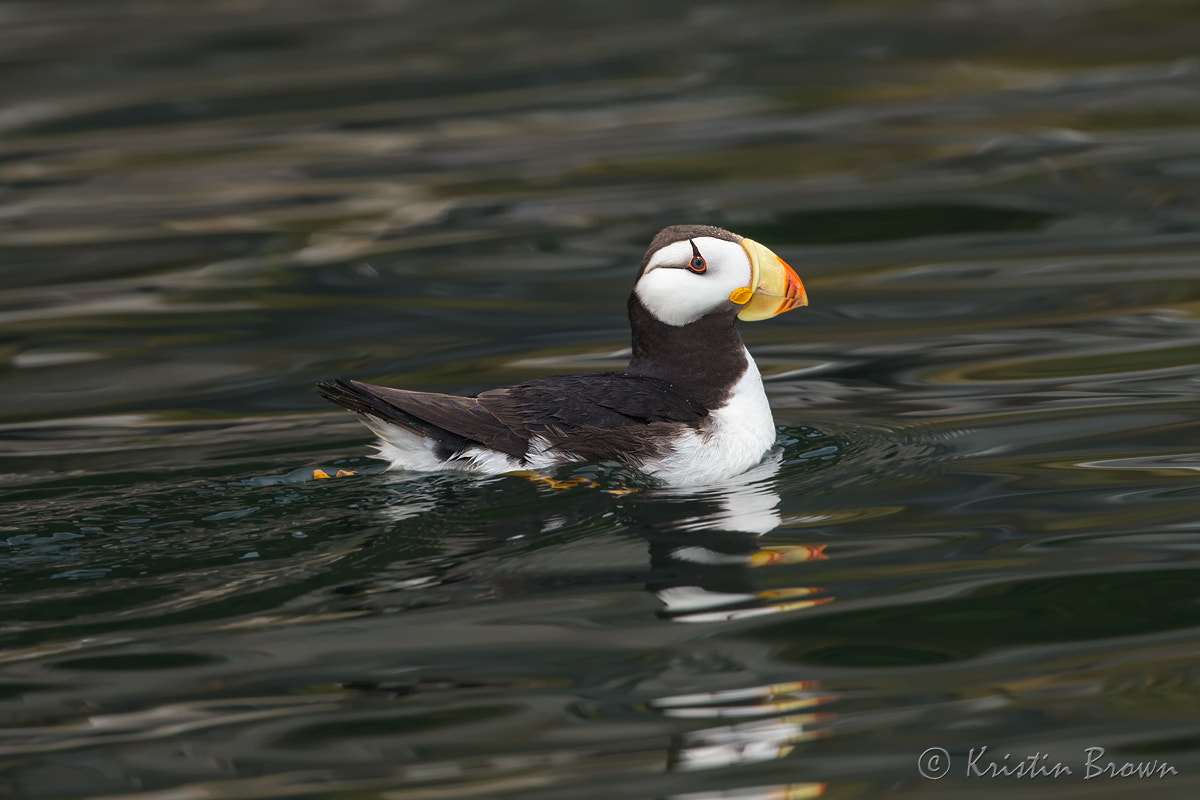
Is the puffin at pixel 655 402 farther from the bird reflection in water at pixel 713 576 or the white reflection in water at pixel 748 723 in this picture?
the white reflection in water at pixel 748 723

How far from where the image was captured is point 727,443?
5.74 meters

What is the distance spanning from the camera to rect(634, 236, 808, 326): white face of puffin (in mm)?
5781

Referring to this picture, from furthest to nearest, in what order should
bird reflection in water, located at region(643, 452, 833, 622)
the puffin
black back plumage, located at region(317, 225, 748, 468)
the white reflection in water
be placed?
the puffin → black back plumage, located at region(317, 225, 748, 468) → bird reflection in water, located at region(643, 452, 833, 622) → the white reflection in water

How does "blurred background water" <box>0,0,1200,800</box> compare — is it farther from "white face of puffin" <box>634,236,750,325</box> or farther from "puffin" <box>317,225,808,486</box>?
"white face of puffin" <box>634,236,750,325</box>

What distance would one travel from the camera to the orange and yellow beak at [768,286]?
5.82 m

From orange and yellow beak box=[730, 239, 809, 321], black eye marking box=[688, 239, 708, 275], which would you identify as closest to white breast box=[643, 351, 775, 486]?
orange and yellow beak box=[730, 239, 809, 321]

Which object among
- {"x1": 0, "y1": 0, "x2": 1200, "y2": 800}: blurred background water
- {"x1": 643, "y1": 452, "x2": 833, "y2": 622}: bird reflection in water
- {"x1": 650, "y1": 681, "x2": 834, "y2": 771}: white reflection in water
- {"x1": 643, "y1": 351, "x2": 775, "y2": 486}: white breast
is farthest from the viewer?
{"x1": 643, "y1": 351, "x2": 775, "y2": 486}: white breast

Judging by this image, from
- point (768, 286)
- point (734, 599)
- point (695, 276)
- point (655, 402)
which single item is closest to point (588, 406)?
point (655, 402)

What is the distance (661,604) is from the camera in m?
4.56

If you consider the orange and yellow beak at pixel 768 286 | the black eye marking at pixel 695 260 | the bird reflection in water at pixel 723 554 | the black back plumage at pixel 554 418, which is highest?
the black eye marking at pixel 695 260

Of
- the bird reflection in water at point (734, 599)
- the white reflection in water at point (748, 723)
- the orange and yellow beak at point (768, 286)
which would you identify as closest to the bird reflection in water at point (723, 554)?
the bird reflection in water at point (734, 599)

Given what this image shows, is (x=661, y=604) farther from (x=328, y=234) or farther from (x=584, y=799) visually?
(x=328, y=234)

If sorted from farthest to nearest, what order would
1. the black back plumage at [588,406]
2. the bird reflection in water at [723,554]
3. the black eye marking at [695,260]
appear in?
the black eye marking at [695,260], the black back plumage at [588,406], the bird reflection in water at [723,554]

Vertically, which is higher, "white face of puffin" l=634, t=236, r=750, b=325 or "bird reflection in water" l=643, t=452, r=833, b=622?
"white face of puffin" l=634, t=236, r=750, b=325
